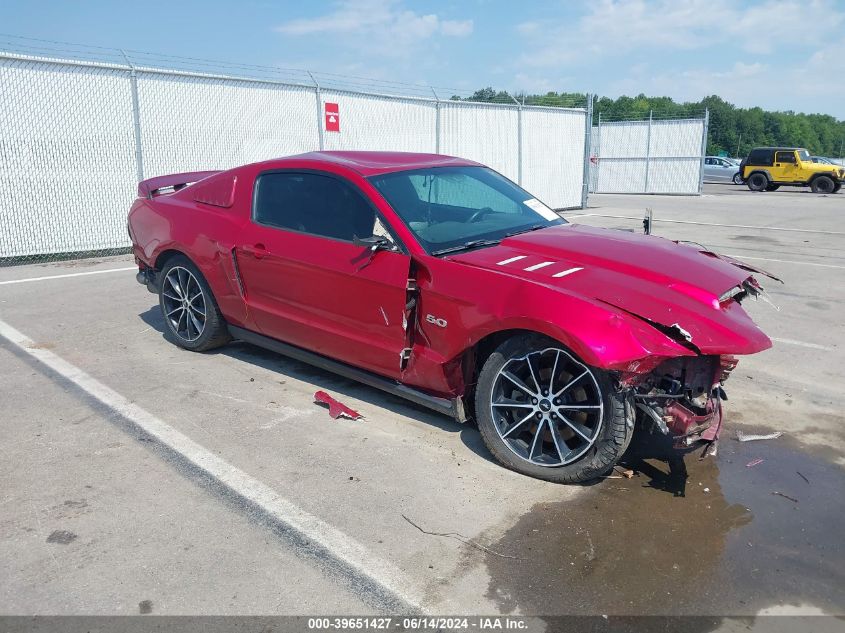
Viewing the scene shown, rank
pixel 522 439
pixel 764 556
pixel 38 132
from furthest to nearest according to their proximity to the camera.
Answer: pixel 38 132 < pixel 522 439 < pixel 764 556

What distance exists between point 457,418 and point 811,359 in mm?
3501

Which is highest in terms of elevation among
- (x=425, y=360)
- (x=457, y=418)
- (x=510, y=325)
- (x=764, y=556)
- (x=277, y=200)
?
(x=277, y=200)

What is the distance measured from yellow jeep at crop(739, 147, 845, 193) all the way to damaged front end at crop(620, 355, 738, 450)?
2924 centimetres

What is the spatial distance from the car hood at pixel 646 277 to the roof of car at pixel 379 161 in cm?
96

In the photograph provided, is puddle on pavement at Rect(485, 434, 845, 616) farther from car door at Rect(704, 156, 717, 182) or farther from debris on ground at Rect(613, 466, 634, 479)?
car door at Rect(704, 156, 717, 182)

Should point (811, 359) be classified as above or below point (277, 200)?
below

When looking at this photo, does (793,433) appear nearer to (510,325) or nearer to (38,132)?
(510,325)

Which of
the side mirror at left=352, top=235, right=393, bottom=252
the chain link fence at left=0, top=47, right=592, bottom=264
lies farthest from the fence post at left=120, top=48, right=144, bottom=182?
the side mirror at left=352, top=235, right=393, bottom=252

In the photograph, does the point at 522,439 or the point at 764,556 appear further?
the point at 522,439

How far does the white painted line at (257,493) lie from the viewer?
3016 millimetres

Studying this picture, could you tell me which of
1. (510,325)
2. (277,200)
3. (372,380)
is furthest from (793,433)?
(277,200)

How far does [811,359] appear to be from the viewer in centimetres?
584

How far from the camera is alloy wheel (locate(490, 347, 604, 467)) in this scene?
3.62 metres

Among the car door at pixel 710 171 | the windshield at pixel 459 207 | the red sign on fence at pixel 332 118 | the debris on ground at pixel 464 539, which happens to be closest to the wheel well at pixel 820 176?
the car door at pixel 710 171
